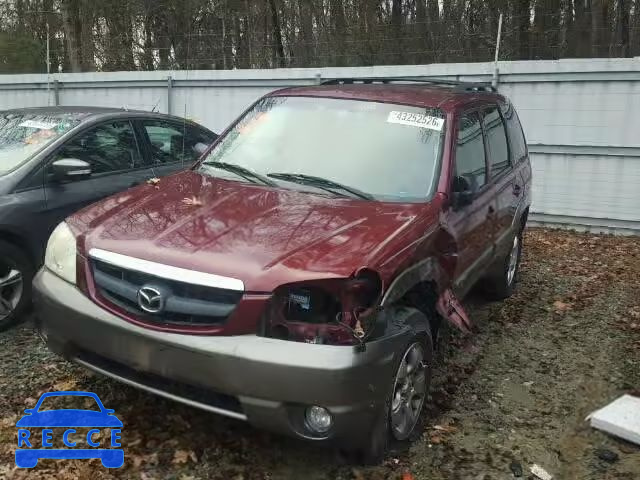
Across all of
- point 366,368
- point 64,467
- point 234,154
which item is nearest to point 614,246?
point 234,154

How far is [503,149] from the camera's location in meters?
5.05

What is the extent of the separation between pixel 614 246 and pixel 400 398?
5825 millimetres

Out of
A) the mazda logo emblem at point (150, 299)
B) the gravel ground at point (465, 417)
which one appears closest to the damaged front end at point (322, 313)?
the mazda logo emblem at point (150, 299)

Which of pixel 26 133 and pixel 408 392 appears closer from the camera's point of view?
pixel 408 392

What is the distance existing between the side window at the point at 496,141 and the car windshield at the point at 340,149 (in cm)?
84

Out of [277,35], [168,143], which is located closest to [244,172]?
[168,143]

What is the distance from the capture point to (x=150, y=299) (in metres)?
2.70

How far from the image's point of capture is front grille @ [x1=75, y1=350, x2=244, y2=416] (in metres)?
2.69

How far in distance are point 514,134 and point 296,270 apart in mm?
3589

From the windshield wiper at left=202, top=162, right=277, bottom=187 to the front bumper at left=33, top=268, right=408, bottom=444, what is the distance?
127 cm

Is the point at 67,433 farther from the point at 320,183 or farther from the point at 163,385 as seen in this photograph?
the point at 320,183

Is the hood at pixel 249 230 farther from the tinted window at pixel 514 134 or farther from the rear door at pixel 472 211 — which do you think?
the tinted window at pixel 514 134

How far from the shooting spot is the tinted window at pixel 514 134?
5312 mm

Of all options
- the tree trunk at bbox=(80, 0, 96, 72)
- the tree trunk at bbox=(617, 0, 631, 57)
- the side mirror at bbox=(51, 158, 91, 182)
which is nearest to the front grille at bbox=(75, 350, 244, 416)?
the side mirror at bbox=(51, 158, 91, 182)
